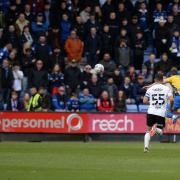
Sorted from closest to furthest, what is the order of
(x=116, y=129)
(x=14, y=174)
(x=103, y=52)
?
1. (x=14, y=174)
2. (x=116, y=129)
3. (x=103, y=52)

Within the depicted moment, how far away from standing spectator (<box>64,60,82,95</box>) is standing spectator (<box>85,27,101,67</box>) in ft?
3.85

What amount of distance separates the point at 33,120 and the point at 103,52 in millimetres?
4800

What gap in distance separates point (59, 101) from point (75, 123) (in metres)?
1.63

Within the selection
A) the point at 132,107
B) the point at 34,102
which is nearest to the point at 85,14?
the point at 132,107

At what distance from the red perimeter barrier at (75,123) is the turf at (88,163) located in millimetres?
3569

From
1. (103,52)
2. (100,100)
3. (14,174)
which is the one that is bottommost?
(14,174)

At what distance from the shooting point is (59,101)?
27344 millimetres

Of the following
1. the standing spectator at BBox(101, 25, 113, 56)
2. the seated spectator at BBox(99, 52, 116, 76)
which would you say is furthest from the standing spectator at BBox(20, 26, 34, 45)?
the seated spectator at BBox(99, 52, 116, 76)

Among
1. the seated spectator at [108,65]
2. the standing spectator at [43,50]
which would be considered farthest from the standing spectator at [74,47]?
the seated spectator at [108,65]

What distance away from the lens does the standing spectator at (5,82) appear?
27.7 metres

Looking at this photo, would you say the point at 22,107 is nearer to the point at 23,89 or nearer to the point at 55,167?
the point at 23,89

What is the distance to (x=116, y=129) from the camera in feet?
84.9

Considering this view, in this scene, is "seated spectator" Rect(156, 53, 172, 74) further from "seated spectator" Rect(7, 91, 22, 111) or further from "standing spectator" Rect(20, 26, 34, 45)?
"seated spectator" Rect(7, 91, 22, 111)

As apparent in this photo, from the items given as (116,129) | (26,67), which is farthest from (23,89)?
(116,129)
